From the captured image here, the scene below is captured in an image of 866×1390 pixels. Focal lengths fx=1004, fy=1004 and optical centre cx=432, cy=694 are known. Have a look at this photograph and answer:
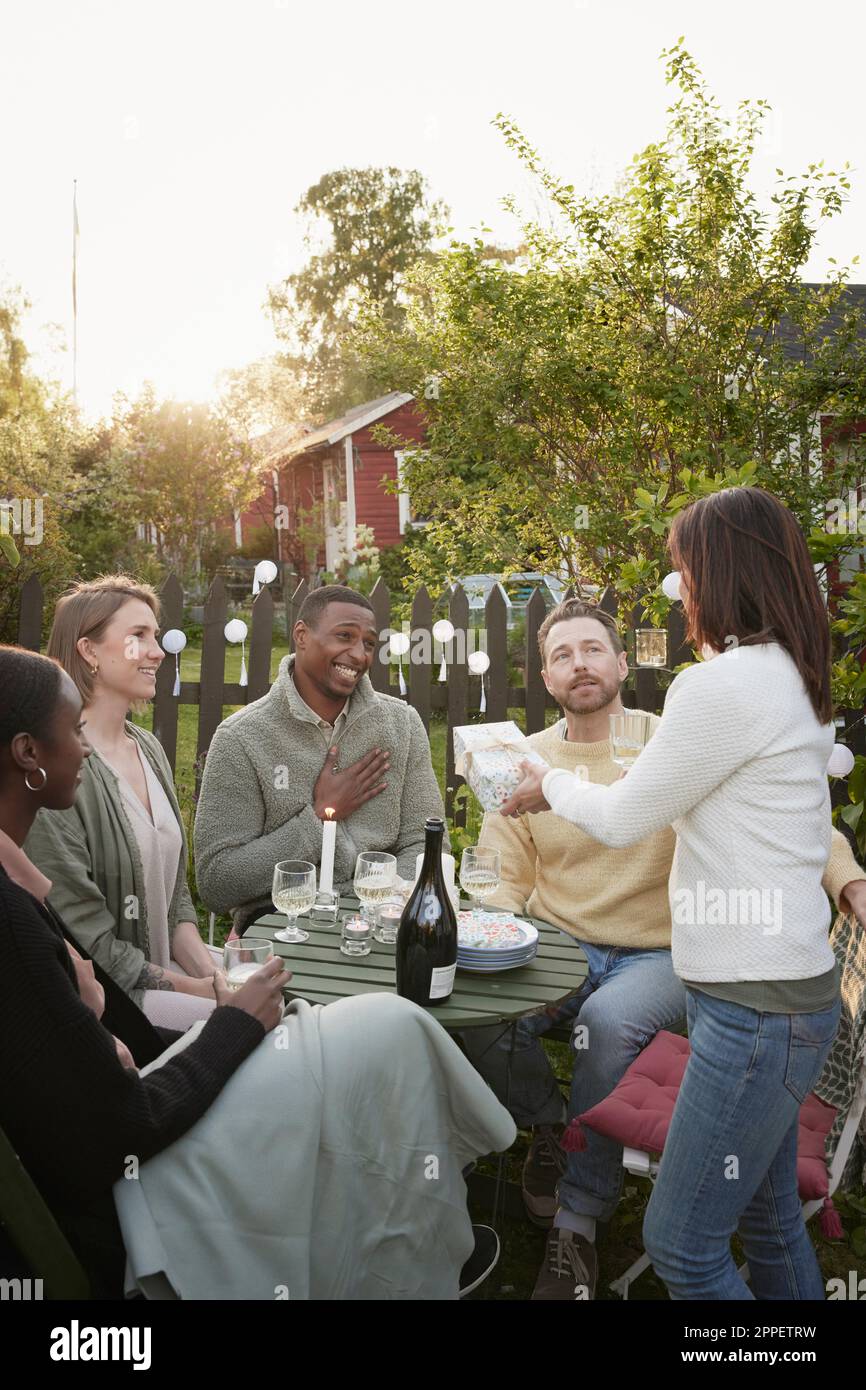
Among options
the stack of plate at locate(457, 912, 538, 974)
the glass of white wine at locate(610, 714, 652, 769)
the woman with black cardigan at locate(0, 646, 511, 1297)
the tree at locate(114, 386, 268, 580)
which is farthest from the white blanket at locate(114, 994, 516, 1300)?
the tree at locate(114, 386, 268, 580)

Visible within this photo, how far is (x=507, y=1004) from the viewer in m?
2.52

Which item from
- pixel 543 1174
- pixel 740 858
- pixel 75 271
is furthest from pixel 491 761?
pixel 75 271

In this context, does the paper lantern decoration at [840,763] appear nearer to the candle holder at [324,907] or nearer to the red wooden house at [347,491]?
the candle holder at [324,907]

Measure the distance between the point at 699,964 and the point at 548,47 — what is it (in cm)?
871

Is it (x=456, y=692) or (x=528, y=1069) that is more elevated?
(x=456, y=692)

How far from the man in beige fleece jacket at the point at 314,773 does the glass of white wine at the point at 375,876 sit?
0.75 metres

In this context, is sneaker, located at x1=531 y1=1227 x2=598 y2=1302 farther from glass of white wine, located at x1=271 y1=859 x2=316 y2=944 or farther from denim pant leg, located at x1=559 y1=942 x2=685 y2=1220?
glass of white wine, located at x1=271 y1=859 x2=316 y2=944

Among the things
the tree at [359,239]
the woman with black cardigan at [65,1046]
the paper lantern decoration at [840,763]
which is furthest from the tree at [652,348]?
the tree at [359,239]

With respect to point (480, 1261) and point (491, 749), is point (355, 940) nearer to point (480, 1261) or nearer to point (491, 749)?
point (491, 749)

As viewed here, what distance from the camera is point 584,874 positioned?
134 inches

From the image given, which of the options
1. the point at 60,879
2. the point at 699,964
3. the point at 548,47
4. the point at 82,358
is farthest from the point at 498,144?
the point at 82,358

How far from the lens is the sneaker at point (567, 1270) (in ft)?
9.15

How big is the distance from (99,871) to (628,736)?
5.58 feet

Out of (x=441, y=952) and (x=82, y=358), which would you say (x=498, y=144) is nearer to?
(x=441, y=952)
